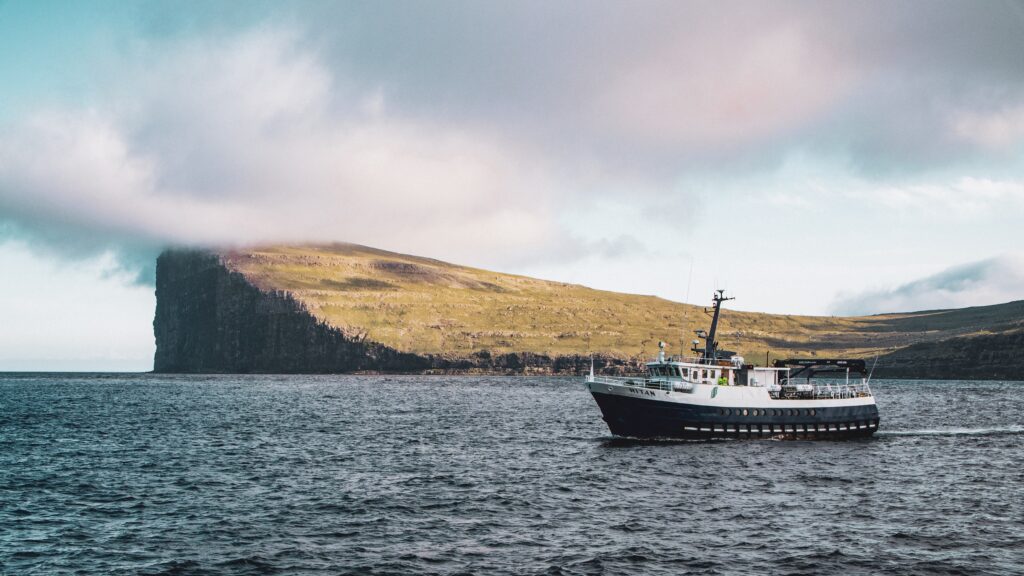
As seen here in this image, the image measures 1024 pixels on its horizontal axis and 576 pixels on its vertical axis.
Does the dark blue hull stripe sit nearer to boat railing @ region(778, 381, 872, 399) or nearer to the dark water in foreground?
the dark water in foreground

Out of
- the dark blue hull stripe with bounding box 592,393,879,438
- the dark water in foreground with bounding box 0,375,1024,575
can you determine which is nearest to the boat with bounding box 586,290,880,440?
the dark blue hull stripe with bounding box 592,393,879,438

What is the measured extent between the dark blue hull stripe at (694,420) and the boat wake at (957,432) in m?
14.1

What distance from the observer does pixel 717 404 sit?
7544 centimetres

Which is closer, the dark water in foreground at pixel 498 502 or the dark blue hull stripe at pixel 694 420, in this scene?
the dark water in foreground at pixel 498 502

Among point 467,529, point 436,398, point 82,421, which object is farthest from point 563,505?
point 436,398

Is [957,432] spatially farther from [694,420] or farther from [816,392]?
[694,420]

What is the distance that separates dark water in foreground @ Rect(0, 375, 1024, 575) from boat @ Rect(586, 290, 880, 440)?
2.22 metres

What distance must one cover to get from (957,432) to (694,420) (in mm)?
36742

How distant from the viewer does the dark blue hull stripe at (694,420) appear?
A: 74.8 m

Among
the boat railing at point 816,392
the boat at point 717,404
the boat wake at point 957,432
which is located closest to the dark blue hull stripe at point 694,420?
the boat at point 717,404

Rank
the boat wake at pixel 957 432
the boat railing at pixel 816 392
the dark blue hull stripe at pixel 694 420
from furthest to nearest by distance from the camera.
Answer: the boat wake at pixel 957 432
the boat railing at pixel 816 392
the dark blue hull stripe at pixel 694 420

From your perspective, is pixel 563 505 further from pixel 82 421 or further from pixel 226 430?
pixel 82 421

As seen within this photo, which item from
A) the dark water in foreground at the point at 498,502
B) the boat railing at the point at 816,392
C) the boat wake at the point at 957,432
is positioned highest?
the boat railing at the point at 816,392

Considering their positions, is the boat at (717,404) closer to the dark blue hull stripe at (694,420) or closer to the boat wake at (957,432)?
the dark blue hull stripe at (694,420)
